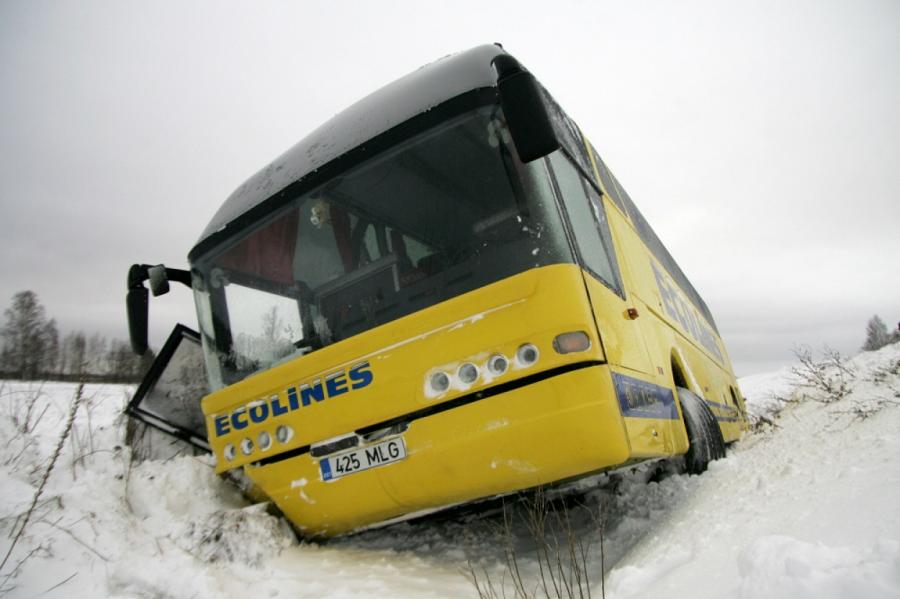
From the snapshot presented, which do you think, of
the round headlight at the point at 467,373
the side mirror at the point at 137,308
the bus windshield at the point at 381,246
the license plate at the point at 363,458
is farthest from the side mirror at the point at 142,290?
the round headlight at the point at 467,373

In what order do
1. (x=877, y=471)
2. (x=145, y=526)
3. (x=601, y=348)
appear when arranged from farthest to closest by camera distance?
(x=145, y=526)
(x=601, y=348)
(x=877, y=471)

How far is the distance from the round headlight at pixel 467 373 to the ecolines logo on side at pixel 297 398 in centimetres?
52

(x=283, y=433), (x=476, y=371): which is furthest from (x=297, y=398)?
(x=476, y=371)

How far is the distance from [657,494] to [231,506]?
3194 millimetres

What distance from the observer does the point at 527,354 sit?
2.56m

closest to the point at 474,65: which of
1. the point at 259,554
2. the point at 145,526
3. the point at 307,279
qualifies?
the point at 307,279

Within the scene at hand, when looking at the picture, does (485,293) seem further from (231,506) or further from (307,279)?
(231,506)

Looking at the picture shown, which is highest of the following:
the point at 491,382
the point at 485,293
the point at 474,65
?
the point at 474,65

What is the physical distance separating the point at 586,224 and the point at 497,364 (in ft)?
3.96

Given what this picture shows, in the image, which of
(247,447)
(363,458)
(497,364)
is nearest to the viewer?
(497,364)

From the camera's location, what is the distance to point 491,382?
8.55 feet

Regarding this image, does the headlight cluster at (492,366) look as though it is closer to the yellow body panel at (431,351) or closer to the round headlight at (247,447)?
the yellow body panel at (431,351)

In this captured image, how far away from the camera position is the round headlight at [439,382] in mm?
2703

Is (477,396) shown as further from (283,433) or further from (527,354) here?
(283,433)
